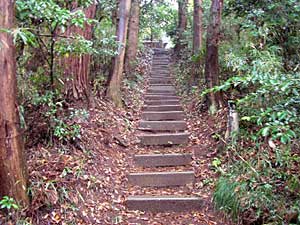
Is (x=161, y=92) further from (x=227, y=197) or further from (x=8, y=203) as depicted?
(x=8, y=203)

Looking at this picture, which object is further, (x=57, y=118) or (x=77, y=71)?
(x=77, y=71)

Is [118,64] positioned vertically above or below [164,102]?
above

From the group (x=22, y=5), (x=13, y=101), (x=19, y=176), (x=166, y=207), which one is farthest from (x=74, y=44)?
(x=166, y=207)

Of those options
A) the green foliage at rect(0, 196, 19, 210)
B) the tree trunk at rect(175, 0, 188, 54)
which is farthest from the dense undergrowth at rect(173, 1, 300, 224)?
the tree trunk at rect(175, 0, 188, 54)

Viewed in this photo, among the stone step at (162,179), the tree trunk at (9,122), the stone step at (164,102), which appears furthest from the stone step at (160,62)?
the tree trunk at (9,122)

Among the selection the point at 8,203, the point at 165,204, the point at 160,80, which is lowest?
the point at 165,204

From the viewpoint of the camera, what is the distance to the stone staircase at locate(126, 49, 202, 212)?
406cm

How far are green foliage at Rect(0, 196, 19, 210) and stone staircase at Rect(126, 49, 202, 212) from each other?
1513 mm

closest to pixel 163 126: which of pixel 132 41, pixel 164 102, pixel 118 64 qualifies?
pixel 118 64

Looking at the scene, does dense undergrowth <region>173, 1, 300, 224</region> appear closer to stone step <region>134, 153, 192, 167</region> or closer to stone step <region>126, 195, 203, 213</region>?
stone step <region>126, 195, 203, 213</region>

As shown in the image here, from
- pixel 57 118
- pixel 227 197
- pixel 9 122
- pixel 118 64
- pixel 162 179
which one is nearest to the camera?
pixel 9 122

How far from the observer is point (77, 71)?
490cm

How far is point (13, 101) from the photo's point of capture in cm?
285

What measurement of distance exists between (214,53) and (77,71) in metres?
2.40
